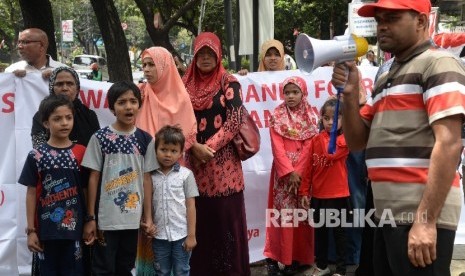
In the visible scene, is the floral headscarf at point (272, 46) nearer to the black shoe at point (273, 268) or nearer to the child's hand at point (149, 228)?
the black shoe at point (273, 268)

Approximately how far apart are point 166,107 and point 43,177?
920 mm

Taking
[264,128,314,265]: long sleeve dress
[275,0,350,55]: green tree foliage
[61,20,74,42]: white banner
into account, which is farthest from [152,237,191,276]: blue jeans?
[61,20,74,42]: white banner

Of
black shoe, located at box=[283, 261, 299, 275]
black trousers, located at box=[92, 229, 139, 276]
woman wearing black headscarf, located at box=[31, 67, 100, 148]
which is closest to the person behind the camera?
black trousers, located at box=[92, 229, 139, 276]

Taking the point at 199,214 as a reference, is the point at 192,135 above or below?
above

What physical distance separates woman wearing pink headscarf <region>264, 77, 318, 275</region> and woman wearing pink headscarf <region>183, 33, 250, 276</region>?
54 cm

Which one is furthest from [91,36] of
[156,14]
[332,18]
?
[156,14]

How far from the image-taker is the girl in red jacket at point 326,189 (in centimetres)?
439

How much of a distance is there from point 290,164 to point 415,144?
2.21 meters

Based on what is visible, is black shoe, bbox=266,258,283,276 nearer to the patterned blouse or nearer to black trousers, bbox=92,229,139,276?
the patterned blouse

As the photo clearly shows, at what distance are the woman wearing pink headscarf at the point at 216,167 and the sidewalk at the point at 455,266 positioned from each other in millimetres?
814

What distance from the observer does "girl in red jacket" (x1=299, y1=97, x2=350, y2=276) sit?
4.39 meters

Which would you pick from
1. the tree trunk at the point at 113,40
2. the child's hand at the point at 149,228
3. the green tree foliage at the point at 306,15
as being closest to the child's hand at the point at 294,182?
the child's hand at the point at 149,228

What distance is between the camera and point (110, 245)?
343cm

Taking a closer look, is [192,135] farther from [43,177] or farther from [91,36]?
[91,36]
